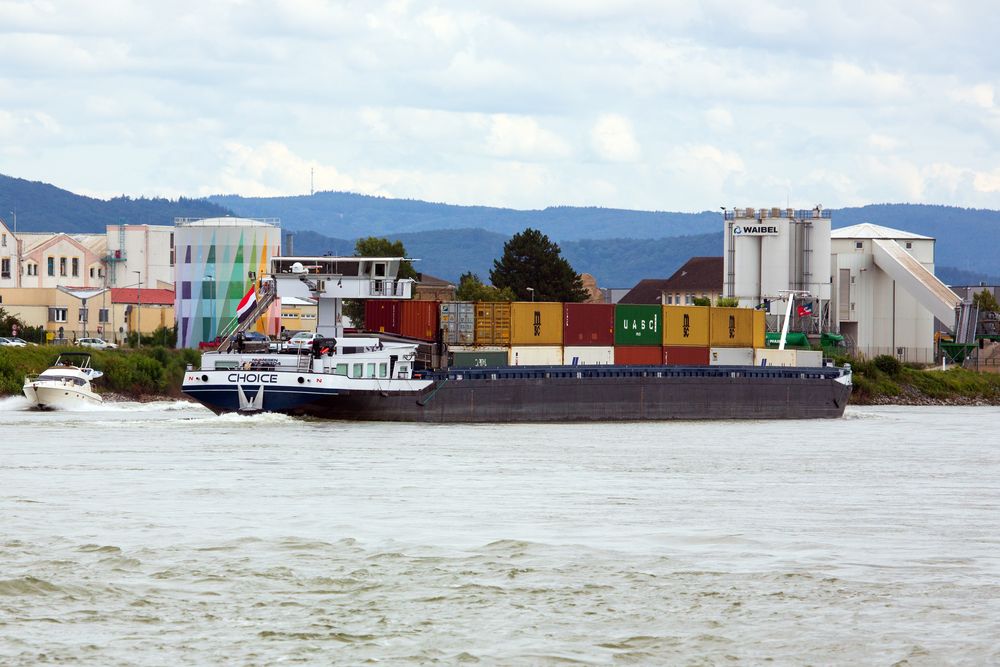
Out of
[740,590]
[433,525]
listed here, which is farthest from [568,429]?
[740,590]

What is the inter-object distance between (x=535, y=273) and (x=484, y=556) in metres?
93.9

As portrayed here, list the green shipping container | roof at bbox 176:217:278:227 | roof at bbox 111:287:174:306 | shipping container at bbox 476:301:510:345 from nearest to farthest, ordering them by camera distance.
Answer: the green shipping container → shipping container at bbox 476:301:510:345 → roof at bbox 176:217:278:227 → roof at bbox 111:287:174:306

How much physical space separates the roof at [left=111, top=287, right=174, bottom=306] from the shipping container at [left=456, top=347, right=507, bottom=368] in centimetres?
5215

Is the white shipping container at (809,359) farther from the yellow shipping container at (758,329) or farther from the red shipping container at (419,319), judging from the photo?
the red shipping container at (419,319)

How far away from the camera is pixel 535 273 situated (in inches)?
4660

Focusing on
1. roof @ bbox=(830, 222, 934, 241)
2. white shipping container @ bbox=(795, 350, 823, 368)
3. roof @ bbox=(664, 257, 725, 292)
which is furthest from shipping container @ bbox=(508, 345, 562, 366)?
roof @ bbox=(664, 257, 725, 292)

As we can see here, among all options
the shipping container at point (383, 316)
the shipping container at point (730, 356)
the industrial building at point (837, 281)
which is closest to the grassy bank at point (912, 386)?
the industrial building at point (837, 281)

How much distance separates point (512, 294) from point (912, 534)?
85.5 meters

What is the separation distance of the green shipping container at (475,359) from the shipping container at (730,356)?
13.4 metres

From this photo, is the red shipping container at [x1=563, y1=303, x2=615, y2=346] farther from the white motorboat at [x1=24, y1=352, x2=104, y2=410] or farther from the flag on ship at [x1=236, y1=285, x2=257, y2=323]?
the white motorboat at [x1=24, y1=352, x2=104, y2=410]

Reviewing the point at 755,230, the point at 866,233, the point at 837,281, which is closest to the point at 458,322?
the point at 755,230

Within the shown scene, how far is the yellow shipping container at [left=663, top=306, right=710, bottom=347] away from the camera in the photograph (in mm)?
68750

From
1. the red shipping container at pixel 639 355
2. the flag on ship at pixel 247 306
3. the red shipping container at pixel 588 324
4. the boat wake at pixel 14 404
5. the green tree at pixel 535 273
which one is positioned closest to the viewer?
the flag on ship at pixel 247 306

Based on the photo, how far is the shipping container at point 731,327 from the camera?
2827 inches
